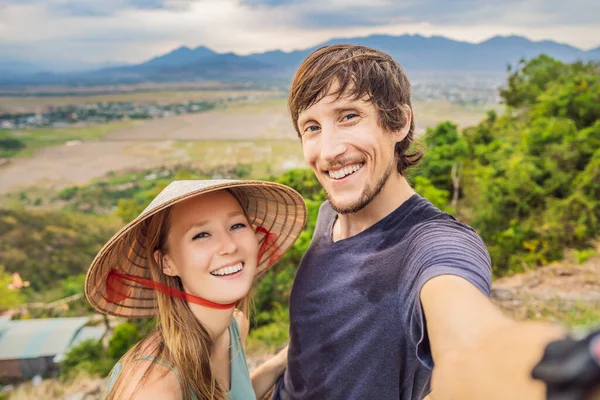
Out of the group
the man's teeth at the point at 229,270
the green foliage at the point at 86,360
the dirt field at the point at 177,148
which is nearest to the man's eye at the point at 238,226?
the man's teeth at the point at 229,270

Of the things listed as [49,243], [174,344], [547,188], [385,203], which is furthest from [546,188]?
[49,243]

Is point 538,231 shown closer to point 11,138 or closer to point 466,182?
point 466,182

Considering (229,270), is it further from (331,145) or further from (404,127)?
(404,127)

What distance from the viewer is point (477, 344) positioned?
77cm

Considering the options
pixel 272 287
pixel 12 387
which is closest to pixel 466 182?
pixel 272 287

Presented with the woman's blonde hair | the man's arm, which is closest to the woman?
the woman's blonde hair

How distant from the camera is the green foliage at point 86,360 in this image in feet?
55.1

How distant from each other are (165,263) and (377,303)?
2.44 feet

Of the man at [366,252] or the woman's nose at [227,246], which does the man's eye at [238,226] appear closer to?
the woman's nose at [227,246]

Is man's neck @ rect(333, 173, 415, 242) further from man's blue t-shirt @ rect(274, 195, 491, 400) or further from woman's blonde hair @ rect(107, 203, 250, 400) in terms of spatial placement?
woman's blonde hair @ rect(107, 203, 250, 400)

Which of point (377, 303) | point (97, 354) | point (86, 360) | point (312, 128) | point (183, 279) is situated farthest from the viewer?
point (97, 354)

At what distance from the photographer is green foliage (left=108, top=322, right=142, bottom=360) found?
17047 mm

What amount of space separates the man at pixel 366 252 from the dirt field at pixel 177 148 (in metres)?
66.9

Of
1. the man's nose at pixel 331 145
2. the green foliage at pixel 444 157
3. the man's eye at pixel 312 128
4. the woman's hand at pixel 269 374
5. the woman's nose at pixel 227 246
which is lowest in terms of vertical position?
the green foliage at pixel 444 157
